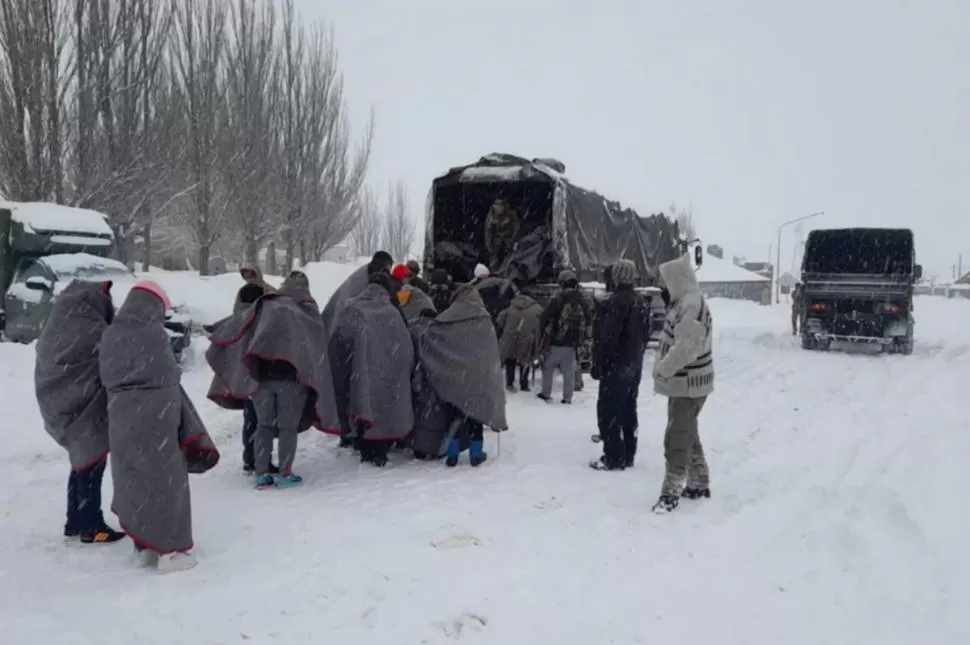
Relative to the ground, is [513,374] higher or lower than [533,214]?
lower

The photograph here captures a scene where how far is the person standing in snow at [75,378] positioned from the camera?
464 centimetres

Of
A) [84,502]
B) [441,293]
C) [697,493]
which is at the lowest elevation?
[697,493]

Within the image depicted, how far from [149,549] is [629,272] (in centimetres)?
432

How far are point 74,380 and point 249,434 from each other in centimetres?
223

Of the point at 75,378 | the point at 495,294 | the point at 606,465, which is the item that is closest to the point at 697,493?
the point at 606,465

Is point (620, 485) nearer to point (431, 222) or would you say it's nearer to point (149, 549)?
point (149, 549)

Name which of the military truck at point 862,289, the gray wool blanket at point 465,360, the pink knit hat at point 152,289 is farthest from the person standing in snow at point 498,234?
the pink knit hat at point 152,289

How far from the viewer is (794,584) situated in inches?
166

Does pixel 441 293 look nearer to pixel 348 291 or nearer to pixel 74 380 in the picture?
pixel 348 291

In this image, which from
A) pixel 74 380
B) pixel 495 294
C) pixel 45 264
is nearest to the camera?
pixel 74 380

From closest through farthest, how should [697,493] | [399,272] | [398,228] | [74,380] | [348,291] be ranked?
1. [74,380]
2. [697,493]
3. [399,272]
4. [348,291]
5. [398,228]

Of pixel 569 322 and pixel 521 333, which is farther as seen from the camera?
pixel 521 333

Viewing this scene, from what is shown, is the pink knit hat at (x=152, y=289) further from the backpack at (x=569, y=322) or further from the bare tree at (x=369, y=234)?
the bare tree at (x=369, y=234)

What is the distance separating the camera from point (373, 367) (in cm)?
661
